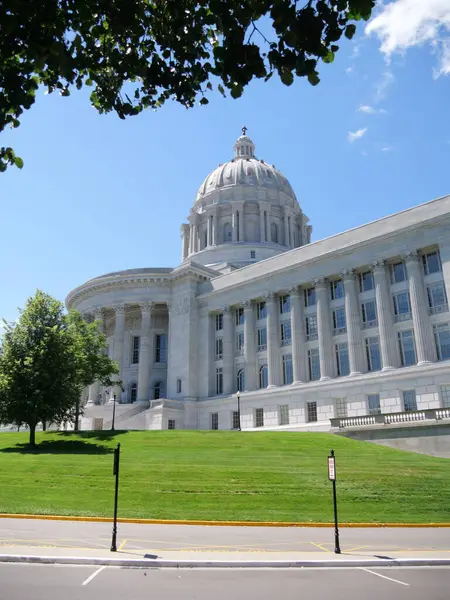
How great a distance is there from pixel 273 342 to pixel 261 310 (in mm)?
4982

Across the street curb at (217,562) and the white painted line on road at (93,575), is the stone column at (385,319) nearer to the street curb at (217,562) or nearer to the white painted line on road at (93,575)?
the street curb at (217,562)

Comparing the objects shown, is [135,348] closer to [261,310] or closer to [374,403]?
[261,310]

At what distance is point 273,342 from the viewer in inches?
2223

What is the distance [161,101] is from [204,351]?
5248cm

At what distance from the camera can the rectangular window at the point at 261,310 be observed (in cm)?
5935

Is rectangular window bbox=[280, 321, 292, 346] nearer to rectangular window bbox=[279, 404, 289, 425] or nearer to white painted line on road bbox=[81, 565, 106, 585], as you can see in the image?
rectangular window bbox=[279, 404, 289, 425]

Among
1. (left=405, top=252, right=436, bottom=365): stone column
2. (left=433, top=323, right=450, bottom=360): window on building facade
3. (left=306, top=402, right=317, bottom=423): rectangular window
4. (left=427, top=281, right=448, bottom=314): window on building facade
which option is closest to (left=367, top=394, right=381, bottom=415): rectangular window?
(left=405, top=252, right=436, bottom=365): stone column

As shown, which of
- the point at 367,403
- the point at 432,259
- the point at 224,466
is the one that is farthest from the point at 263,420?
the point at 224,466

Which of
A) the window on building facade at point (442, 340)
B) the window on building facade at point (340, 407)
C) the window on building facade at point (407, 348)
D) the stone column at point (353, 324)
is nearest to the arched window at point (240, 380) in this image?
the window on building facade at point (340, 407)

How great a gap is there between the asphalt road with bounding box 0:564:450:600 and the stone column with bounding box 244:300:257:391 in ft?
146

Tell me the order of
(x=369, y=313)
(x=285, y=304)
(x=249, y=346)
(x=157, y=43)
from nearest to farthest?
(x=157, y=43), (x=369, y=313), (x=285, y=304), (x=249, y=346)

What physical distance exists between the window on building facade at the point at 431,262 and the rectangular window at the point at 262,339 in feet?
61.0

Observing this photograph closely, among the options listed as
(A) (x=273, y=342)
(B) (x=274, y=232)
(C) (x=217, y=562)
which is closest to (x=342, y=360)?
(A) (x=273, y=342)

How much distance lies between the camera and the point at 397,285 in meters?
49.0
